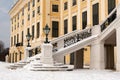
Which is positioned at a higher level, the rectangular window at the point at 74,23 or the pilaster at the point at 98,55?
the rectangular window at the point at 74,23

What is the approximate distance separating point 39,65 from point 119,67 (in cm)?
513

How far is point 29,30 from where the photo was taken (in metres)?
46.1

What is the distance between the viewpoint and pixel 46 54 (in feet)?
65.3

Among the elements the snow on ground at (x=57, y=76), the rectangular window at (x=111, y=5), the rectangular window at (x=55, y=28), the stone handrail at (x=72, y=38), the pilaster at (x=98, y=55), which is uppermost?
the rectangular window at (x=111, y=5)

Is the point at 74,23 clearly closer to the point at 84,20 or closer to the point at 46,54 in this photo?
the point at 84,20

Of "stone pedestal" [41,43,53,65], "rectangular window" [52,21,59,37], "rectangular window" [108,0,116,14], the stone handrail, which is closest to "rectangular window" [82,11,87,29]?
"rectangular window" [108,0,116,14]

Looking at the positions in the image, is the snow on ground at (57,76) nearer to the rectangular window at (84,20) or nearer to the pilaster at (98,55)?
the pilaster at (98,55)

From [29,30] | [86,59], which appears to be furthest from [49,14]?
[86,59]

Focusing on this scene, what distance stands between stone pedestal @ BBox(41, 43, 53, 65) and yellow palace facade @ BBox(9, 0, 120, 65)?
9.93 m

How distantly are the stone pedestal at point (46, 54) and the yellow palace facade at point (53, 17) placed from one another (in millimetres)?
9931

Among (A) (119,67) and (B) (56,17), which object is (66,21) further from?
(A) (119,67)

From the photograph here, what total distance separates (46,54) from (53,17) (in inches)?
827

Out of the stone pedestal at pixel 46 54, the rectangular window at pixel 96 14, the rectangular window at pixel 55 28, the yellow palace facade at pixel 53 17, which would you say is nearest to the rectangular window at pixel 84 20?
the yellow palace facade at pixel 53 17

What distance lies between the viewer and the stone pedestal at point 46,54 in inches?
776
